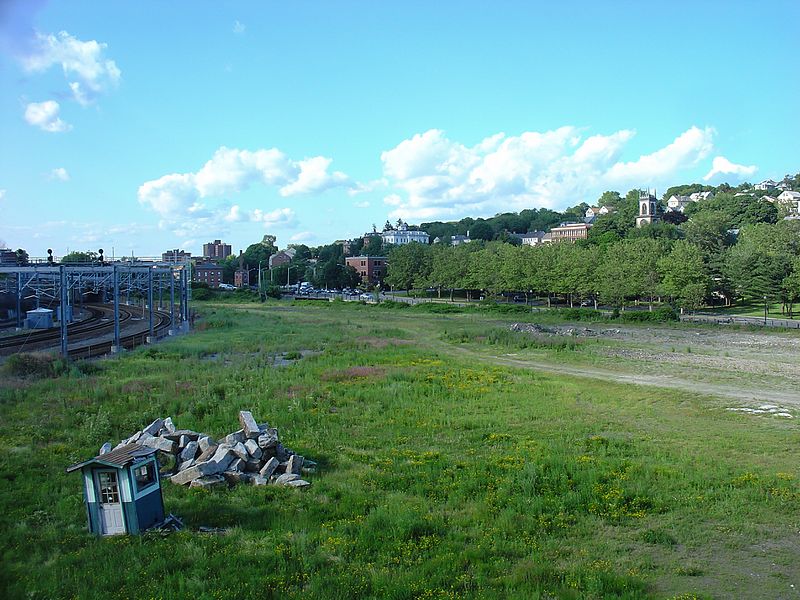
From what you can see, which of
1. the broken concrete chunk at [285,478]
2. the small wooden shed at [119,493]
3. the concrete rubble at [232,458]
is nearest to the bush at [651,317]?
the concrete rubble at [232,458]

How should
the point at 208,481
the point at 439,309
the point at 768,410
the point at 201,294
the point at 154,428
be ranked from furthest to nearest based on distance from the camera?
the point at 201,294, the point at 439,309, the point at 768,410, the point at 154,428, the point at 208,481

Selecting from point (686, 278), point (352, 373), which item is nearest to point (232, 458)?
point (352, 373)

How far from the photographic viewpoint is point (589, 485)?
15672 mm

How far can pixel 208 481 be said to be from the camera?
15.8 metres

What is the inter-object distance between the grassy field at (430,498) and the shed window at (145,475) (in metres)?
1.06

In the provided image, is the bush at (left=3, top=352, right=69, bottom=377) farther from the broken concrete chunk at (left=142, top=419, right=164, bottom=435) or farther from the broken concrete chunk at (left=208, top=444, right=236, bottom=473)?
the broken concrete chunk at (left=208, top=444, right=236, bottom=473)

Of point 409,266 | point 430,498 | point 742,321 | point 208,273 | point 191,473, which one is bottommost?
point 742,321

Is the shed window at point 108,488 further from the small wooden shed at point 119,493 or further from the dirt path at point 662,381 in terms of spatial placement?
the dirt path at point 662,381

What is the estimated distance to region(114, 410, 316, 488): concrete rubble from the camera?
1600cm

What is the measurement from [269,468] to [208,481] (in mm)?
1547

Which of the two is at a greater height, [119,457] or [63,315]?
[63,315]

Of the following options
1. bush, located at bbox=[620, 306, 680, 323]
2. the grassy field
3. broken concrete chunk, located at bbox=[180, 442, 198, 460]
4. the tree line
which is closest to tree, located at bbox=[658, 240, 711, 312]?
the tree line

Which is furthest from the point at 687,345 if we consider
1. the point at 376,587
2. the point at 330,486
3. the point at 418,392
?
the point at 376,587

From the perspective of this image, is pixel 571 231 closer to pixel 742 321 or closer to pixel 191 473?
pixel 742 321
